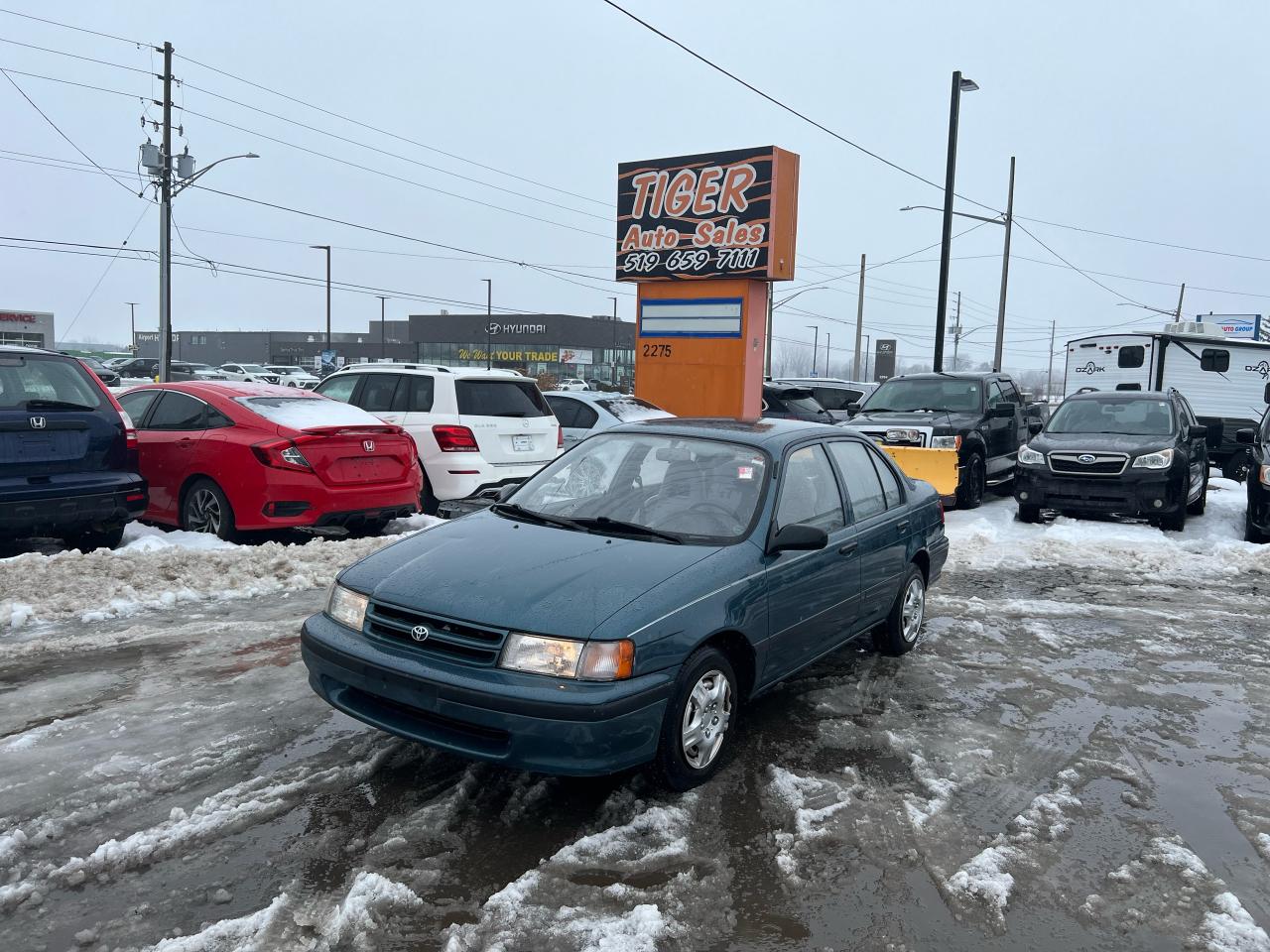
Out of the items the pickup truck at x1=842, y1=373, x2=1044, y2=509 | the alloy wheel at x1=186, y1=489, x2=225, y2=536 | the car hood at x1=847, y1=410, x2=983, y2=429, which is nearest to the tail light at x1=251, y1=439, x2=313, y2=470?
the alloy wheel at x1=186, y1=489, x2=225, y2=536

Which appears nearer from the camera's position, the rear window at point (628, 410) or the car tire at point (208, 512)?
the car tire at point (208, 512)

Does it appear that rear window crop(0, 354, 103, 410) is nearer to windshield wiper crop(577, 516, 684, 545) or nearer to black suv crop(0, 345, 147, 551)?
black suv crop(0, 345, 147, 551)

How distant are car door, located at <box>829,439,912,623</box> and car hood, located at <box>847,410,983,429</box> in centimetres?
721

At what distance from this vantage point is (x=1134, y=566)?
924 centimetres

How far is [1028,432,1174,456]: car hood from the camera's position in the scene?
11.2m

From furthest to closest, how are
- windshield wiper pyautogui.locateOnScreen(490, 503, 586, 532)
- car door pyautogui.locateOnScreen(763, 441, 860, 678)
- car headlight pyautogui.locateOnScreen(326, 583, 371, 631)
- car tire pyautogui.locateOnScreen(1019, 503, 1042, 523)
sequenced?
1. car tire pyautogui.locateOnScreen(1019, 503, 1042, 523)
2. windshield wiper pyautogui.locateOnScreen(490, 503, 586, 532)
3. car door pyautogui.locateOnScreen(763, 441, 860, 678)
4. car headlight pyautogui.locateOnScreen(326, 583, 371, 631)

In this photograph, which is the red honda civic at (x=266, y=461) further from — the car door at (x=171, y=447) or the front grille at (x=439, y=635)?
the front grille at (x=439, y=635)

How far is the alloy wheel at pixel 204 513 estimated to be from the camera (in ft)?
27.1

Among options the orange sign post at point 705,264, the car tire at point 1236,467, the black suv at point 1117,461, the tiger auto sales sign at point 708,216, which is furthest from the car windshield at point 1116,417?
the car tire at point 1236,467

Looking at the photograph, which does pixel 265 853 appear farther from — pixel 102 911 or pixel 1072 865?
pixel 1072 865

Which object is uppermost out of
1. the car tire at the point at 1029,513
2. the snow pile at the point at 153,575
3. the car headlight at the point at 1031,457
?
the car headlight at the point at 1031,457

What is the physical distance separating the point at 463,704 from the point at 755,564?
4.84 ft

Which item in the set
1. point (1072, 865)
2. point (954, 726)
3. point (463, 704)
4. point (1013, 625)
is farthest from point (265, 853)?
point (1013, 625)

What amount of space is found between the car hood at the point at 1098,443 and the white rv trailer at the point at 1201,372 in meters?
6.09
